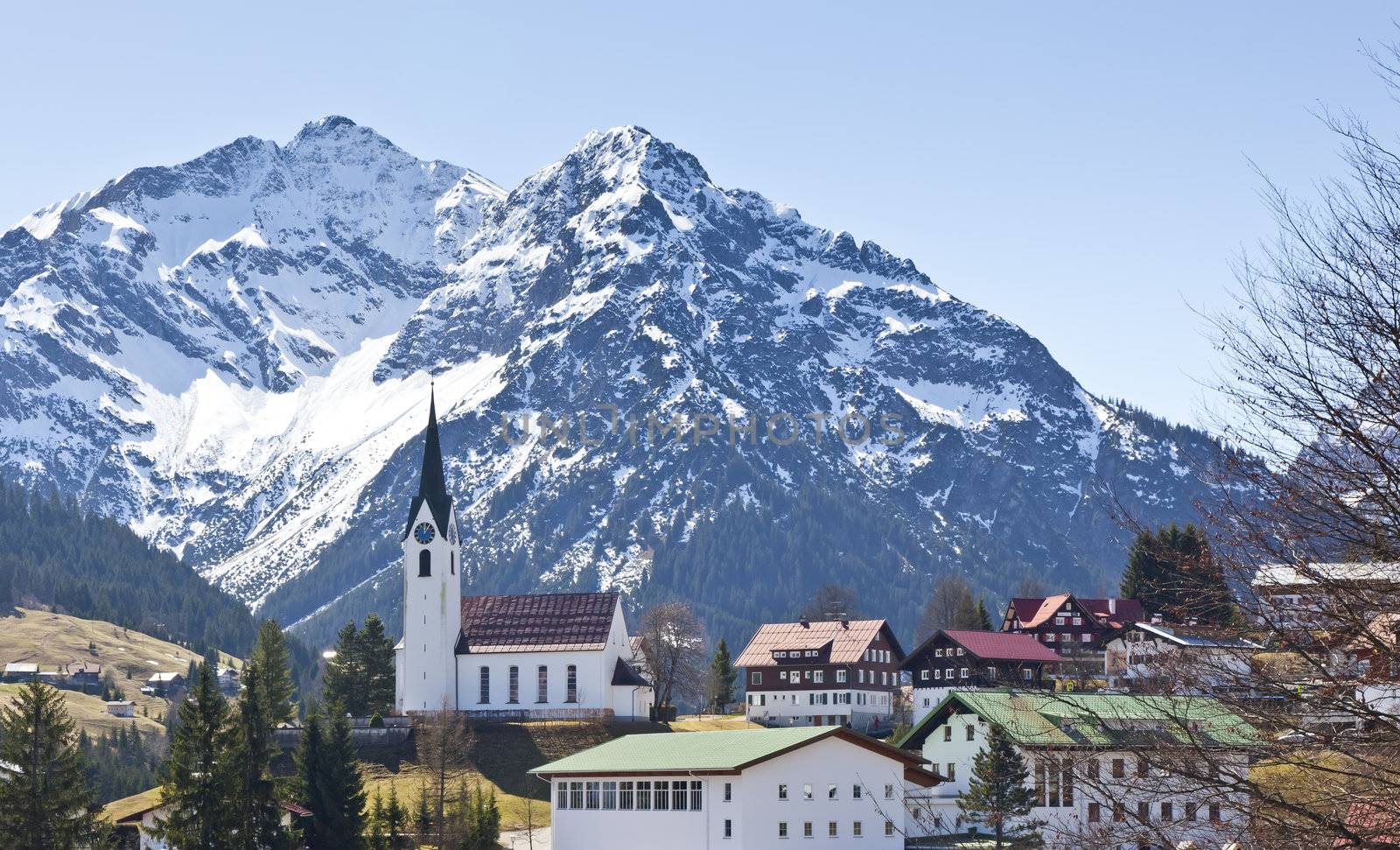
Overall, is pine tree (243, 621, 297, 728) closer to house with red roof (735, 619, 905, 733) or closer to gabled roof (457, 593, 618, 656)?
gabled roof (457, 593, 618, 656)

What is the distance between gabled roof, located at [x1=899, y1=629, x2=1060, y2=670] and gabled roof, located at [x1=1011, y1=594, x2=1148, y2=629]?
34.1ft

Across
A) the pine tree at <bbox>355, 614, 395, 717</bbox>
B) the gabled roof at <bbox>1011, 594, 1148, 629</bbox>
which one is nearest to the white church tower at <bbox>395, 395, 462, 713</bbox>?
the pine tree at <bbox>355, 614, 395, 717</bbox>

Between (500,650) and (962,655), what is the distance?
32313 millimetres

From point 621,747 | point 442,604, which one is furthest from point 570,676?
point 621,747

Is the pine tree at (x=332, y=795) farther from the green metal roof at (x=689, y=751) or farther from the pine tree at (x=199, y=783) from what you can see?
the green metal roof at (x=689, y=751)

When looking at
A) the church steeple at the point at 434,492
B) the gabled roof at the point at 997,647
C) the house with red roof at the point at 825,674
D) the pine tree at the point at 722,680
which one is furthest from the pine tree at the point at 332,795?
the pine tree at the point at 722,680

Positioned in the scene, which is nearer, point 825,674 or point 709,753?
point 709,753

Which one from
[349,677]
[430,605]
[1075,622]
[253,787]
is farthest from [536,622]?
[1075,622]

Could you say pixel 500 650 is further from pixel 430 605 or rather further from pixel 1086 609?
pixel 1086 609

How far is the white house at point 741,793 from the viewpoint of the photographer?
3556 inches

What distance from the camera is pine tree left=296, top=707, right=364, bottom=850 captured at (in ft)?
297

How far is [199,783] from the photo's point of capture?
85.5m

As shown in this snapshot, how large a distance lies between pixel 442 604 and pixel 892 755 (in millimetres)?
49973

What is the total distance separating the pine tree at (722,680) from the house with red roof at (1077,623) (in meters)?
23.7
